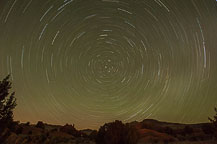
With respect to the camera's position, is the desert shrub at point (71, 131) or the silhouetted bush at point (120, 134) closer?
the silhouetted bush at point (120, 134)

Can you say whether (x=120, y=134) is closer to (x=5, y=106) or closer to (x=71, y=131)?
(x=5, y=106)

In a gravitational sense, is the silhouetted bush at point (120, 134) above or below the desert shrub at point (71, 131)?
below

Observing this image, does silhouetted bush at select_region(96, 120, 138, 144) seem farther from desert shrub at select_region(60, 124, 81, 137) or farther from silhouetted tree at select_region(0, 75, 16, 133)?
desert shrub at select_region(60, 124, 81, 137)

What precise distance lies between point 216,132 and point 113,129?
8201mm

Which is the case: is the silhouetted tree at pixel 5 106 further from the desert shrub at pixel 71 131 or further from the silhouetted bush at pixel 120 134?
the desert shrub at pixel 71 131

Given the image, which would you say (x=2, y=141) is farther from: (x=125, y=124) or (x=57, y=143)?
(x=57, y=143)

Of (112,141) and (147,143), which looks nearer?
(112,141)

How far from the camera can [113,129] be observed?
55.5 feet

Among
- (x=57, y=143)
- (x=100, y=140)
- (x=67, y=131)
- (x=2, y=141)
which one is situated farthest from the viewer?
(x=67, y=131)

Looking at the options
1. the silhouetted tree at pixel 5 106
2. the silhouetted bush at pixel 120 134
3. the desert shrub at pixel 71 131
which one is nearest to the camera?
the silhouetted tree at pixel 5 106

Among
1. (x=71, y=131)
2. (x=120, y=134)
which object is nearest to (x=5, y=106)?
(x=120, y=134)

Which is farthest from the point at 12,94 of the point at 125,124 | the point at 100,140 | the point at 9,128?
the point at 100,140

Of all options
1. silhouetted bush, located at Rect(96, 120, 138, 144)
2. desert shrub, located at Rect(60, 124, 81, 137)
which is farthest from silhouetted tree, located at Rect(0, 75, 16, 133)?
desert shrub, located at Rect(60, 124, 81, 137)

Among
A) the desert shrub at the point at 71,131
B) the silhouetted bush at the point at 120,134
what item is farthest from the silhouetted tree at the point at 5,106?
the desert shrub at the point at 71,131
